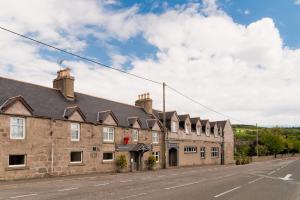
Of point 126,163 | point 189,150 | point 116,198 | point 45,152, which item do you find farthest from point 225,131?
point 116,198

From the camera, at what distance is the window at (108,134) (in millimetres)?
36781

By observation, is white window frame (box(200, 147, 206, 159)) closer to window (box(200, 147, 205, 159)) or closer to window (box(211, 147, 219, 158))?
window (box(200, 147, 205, 159))

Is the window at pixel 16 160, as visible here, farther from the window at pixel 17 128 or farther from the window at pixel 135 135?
the window at pixel 135 135

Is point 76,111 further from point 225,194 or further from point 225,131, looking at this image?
point 225,131

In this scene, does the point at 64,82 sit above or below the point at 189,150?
above

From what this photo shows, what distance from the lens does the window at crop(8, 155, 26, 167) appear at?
27328 mm

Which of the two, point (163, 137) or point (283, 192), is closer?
point (283, 192)

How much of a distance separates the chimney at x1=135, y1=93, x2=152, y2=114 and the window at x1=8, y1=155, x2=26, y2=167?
24.4 m

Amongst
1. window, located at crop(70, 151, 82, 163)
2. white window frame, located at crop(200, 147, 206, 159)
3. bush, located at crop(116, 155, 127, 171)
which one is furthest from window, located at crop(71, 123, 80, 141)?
white window frame, located at crop(200, 147, 206, 159)

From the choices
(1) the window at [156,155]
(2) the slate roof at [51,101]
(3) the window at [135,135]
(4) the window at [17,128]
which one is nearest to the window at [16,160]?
(4) the window at [17,128]

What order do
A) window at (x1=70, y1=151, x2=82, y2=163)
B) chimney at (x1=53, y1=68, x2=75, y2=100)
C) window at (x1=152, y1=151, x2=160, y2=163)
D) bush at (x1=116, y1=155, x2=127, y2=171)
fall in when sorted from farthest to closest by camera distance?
window at (x1=152, y1=151, x2=160, y2=163) < bush at (x1=116, y1=155, x2=127, y2=171) < chimney at (x1=53, y1=68, x2=75, y2=100) < window at (x1=70, y1=151, x2=82, y2=163)

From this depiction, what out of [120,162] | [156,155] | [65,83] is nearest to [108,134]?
[120,162]

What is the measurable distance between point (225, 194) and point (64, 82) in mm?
23419

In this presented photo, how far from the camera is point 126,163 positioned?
1499 inches
